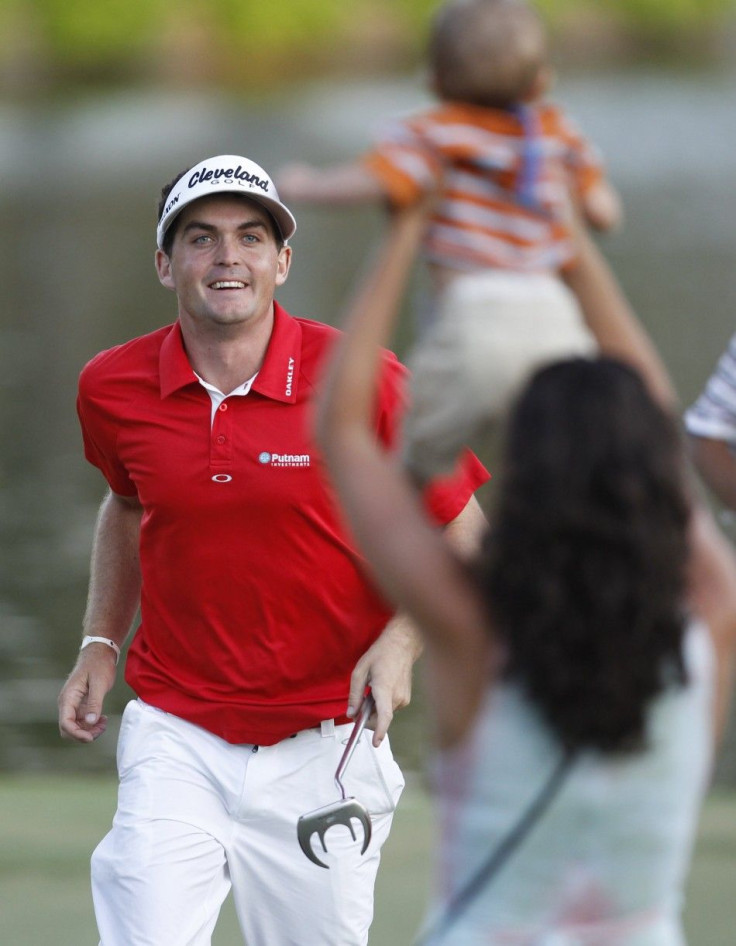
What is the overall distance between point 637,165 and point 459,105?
28.8 meters

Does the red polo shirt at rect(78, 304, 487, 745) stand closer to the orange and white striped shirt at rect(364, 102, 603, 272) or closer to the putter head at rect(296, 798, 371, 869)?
the putter head at rect(296, 798, 371, 869)

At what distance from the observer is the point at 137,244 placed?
2366 centimetres

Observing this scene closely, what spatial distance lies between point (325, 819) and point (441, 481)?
0.67 meters

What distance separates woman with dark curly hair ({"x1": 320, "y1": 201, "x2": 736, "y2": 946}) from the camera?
1.87 metres

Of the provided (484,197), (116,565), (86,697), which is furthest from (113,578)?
(484,197)

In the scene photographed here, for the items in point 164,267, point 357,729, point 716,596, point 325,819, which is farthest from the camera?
point 164,267

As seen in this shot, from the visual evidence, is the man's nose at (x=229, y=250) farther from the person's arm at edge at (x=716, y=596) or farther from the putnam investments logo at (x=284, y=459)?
the person's arm at edge at (x=716, y=596)

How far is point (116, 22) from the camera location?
1624 inches

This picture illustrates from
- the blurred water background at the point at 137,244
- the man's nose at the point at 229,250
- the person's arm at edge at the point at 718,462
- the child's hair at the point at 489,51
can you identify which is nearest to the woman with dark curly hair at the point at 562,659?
the child's hair at the point at 489,51

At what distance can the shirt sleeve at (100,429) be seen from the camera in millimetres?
3420

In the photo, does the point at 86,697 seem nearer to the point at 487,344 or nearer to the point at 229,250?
the point at 229,250

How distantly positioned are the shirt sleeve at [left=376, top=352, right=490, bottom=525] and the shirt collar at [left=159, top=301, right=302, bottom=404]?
0.19 meters

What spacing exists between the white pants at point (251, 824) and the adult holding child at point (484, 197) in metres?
1.47

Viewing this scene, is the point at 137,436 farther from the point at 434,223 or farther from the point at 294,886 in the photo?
the point at 434,223
